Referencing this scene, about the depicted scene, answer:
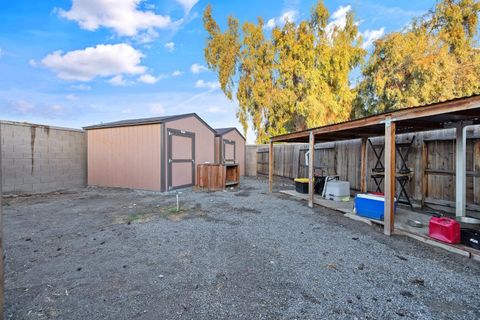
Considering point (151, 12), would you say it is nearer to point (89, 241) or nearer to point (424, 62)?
point (89, 241)

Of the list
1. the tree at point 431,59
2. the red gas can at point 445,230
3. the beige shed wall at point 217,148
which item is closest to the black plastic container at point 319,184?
the red gas can at point 445,230

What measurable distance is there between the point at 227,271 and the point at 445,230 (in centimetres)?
296

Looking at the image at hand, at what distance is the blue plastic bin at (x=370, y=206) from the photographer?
3.87 metres

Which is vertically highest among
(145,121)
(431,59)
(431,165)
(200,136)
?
(431,59)

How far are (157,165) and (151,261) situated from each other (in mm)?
5077

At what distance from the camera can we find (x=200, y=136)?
927 cm

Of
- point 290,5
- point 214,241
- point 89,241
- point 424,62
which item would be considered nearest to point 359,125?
point 214,241

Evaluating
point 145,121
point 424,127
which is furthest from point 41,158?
point 424,127

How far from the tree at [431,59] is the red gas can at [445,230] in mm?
10229

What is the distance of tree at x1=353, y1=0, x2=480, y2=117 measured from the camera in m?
10.2

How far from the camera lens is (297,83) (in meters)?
12.9

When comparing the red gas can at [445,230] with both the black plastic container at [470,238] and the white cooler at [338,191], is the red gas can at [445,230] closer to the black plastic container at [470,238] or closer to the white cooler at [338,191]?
the black plastic container at [470,238]

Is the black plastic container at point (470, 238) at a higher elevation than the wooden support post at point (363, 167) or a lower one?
lower

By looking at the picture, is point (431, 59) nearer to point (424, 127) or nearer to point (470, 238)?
point (424, 127)
